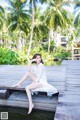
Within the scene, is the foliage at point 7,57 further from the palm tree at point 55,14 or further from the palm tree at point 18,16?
the palm tree at point 55,14

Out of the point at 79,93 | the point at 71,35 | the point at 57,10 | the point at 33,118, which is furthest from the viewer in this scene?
the point at 71,35

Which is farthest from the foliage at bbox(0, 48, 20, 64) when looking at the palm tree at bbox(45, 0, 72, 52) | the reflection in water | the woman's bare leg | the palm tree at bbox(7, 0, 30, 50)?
the palm tree at bbox(45, 0, 72, 52)

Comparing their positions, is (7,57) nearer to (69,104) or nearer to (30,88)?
(30,88)

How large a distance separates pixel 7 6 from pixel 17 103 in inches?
1237

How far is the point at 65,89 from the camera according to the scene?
661 cm

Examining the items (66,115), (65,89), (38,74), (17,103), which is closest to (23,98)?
(17,103)

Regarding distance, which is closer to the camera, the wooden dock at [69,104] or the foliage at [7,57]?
the wooden dock at [69,104]

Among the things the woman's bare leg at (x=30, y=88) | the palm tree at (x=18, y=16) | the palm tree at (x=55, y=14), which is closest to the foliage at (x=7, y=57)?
the woman's bare leg at (x=30, y=88)

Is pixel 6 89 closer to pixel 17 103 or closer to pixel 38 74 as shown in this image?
pixel 17 103

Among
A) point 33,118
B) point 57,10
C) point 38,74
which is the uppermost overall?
point 57,10

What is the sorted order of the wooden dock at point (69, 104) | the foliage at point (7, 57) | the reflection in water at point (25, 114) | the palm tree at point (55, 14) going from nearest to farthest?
1. the wooden dock at point (69, 104)
2. the reflection in water at point (25, 114)
3. the foliage at point (7, 57)
4. the palm tree at point (55, 14)

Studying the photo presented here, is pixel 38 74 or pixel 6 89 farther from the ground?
pixel 38 74

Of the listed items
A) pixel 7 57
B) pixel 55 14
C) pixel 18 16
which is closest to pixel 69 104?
pixel 7 57

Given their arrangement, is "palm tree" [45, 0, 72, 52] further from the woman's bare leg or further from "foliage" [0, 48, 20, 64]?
the woman's bare leg
